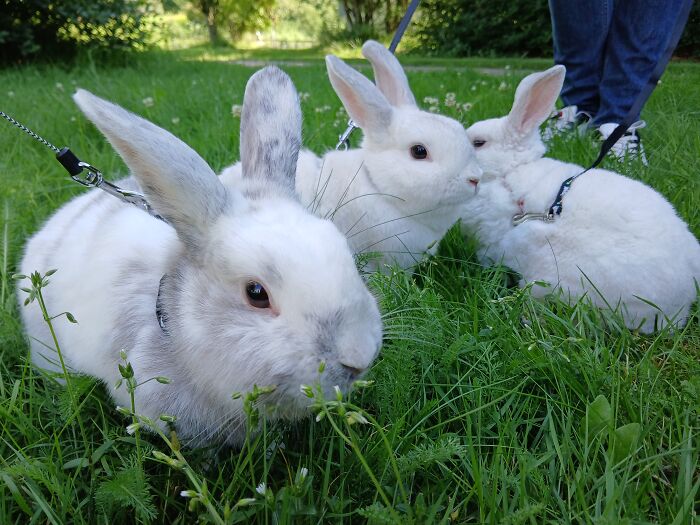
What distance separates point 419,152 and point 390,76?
27.8 inches

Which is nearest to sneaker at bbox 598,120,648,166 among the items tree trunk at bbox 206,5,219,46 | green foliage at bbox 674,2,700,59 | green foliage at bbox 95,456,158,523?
green foliage at bbox 95,456,158,523

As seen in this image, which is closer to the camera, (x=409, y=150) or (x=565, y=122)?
(x=409, y=150)

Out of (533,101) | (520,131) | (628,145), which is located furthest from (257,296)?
(628,145)

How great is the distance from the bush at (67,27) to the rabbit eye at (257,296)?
28.3 ft

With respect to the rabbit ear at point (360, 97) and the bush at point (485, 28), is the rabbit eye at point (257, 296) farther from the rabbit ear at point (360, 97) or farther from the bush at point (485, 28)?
the bush at point (485, 28)

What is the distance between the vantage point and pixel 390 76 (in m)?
3.19

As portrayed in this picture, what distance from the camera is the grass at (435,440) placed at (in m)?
1.20

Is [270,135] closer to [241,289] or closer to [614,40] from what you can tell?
[241,289]

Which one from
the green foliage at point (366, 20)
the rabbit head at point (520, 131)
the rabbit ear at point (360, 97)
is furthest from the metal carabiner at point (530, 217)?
the green foliage at point (366, 20)

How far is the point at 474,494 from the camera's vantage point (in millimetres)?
1280

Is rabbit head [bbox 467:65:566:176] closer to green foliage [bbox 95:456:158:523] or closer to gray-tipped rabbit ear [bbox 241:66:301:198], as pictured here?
gray-tipped rabbit ear [bbox 241:66:301:198]

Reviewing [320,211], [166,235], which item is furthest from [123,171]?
[166,235]

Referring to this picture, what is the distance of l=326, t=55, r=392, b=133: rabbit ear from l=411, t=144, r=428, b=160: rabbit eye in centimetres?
22

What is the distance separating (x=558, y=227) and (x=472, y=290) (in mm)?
581
